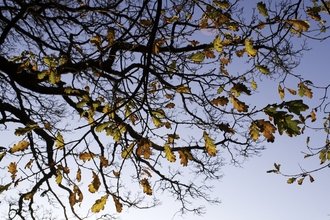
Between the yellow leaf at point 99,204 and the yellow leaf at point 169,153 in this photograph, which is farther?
the yellow leaf at point 99,204

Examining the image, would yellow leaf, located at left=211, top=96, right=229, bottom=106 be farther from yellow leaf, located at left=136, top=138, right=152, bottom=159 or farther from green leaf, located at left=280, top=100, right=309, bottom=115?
green leaf, located at left=280, top=100, right=309, bottom=115

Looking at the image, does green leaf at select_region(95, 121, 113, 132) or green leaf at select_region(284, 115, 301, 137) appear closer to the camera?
green leaf at select_region(284, 115, 301, 137)

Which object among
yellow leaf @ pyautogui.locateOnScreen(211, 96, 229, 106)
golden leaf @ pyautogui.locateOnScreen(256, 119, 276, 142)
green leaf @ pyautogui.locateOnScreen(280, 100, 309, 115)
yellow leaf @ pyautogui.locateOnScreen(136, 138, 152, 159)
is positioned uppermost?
yellow leaf @ pyautogui.locateOnScreen(211, 96, 229, 106)

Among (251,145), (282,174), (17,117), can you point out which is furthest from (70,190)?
(282,174)

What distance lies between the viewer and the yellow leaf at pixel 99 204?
7.79ft

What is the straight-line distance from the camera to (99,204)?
2.38m

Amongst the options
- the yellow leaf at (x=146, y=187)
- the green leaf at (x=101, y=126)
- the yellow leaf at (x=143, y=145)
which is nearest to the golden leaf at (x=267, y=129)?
the yellow leaf at (x=143, y=145)

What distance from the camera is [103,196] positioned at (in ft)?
7.88

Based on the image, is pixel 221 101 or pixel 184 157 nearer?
pixel 184 157

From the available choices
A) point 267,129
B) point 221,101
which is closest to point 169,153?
point 221,101

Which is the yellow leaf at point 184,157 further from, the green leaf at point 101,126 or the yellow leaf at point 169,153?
the green leaf at point 101,126

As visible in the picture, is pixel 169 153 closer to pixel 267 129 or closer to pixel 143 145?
pixel 143 145

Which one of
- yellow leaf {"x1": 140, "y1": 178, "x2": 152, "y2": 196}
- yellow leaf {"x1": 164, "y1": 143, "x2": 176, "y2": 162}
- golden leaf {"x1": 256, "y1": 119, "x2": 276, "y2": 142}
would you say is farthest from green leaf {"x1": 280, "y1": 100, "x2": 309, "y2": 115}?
yellow leaf {"x1": 140, "y1": 178, "x2": 152, "y2": 196}

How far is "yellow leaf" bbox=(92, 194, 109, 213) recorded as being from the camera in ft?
7.79
